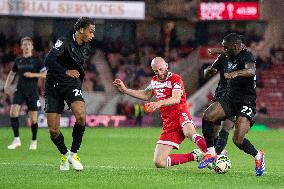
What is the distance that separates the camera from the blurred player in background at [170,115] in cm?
1334

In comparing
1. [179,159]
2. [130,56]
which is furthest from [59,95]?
[130,56]

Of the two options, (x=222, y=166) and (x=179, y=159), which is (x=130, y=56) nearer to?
(x=179, y=159)

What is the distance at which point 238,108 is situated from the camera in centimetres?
1310

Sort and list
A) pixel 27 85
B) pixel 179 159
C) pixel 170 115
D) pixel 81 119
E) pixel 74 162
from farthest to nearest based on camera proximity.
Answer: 1. pixel 27 85
2. pixel 170 115
3. pixel 179 159
4. pixel 81 119
5. pixel 74 162

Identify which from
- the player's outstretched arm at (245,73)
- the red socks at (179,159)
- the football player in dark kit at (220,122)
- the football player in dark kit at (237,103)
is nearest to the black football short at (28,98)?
the football player in dark kit at (220,122)

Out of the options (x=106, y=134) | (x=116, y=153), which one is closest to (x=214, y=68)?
(x=116, y=153)

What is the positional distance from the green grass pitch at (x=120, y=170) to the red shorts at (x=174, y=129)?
465 mm

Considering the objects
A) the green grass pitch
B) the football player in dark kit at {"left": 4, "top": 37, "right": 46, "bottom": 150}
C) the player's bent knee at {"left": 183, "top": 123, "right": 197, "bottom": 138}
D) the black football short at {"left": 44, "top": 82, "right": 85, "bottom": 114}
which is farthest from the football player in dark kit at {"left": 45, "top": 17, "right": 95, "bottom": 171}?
the football player in dark kit at {"left": 4, "top": 37, "right": 46, "bottom": 150}

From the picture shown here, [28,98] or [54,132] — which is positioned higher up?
[54,132]

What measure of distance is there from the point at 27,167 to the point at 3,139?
9279mm

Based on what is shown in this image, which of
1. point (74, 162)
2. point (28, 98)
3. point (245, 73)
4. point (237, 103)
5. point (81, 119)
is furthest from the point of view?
point (28, 98)

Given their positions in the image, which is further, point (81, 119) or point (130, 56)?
point (130, 56)

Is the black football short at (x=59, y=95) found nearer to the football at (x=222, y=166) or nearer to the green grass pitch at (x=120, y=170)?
the green grass pitch at (x=120, y=170)

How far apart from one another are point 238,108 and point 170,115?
4.33ft
